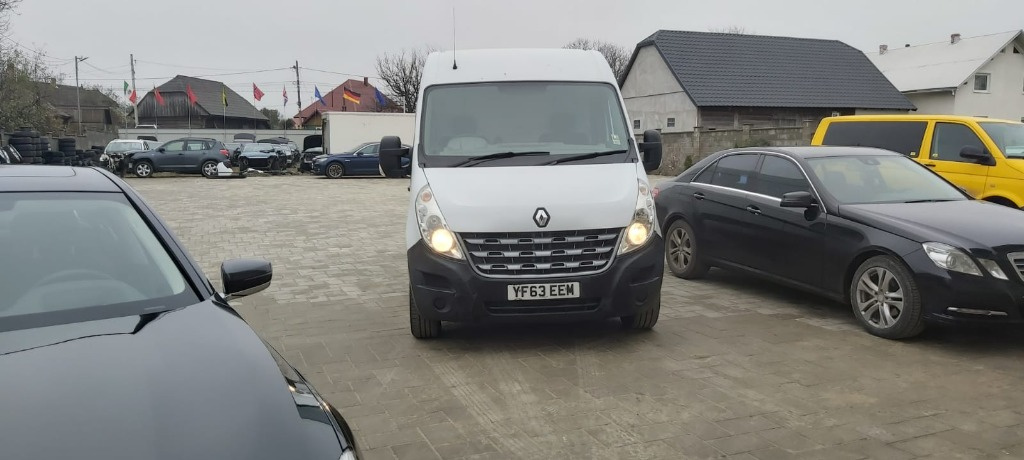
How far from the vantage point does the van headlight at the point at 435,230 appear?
5.22 metres

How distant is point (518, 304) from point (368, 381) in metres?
1.14

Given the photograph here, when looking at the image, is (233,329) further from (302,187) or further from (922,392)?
(302,187)

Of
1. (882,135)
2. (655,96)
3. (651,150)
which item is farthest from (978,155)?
(655,96)

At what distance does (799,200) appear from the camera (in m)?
6.51

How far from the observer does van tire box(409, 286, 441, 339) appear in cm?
572

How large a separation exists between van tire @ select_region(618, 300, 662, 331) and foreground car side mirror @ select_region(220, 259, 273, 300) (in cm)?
314

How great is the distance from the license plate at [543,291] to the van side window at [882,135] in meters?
6.48

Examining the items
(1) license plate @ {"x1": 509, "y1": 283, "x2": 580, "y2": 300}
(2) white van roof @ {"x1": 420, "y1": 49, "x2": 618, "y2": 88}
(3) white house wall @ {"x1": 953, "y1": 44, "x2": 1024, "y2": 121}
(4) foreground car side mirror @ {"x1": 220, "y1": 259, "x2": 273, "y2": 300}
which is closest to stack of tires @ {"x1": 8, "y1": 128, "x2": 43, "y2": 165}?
(2) white van roof @ {"x1": 420, "y1": 49, "x2": 618, "y2": 88}

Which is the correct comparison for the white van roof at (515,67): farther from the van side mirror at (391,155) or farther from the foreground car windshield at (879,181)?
the foreground car windshield at (879,181)

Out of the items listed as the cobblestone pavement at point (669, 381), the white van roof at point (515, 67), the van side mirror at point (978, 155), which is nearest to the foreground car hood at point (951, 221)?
the cobblestone pavement at point (669, 381)

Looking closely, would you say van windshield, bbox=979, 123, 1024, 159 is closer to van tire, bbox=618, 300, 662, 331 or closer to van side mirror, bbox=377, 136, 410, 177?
van tire, bbox=618, 300, 662, 331

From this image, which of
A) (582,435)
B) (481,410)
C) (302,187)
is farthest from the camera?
(302,187)

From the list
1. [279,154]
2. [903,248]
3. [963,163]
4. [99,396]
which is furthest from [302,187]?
[99,396]

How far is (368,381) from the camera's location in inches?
193
